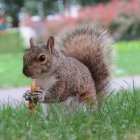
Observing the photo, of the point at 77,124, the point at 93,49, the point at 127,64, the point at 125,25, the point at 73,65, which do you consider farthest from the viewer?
the point at 125,25

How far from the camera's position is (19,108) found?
120 inches

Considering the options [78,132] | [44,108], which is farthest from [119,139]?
[44,108]

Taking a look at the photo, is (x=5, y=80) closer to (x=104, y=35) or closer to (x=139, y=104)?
(x=104, y=35)

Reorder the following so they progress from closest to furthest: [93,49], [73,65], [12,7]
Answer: [73,65]
[93,49]
[12,7]

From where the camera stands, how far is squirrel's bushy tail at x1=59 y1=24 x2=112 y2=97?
10.2ft

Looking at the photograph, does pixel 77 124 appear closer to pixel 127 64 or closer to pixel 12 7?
pixel 127 64

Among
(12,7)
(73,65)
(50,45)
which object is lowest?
(73,65)

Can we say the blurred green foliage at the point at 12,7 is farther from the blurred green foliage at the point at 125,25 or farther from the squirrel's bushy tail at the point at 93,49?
the squirrel's bushy tail at the point at 93,49

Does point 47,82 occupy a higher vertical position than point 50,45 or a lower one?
lower

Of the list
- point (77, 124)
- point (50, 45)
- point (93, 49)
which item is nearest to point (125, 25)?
point (93, 49)

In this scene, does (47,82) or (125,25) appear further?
(125,25)

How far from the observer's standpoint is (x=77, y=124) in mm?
2350

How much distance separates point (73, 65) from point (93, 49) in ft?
1.22

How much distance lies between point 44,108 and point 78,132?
702mm
